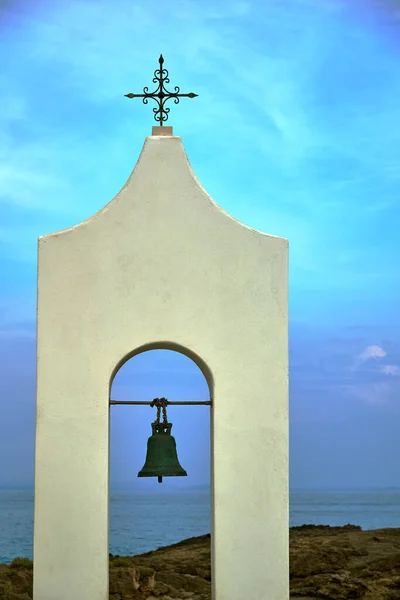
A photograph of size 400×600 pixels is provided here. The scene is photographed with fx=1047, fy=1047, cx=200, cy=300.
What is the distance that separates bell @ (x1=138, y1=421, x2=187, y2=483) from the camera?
9109 mm

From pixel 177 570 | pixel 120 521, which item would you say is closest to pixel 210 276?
pixel 177 570

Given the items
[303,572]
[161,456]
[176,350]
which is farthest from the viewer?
[303,572]

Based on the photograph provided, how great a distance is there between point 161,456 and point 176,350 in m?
0.95

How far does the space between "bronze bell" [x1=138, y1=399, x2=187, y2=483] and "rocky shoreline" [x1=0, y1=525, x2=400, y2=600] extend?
5.17 m

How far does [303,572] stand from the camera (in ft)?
51.5

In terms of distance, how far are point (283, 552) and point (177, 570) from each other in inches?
301

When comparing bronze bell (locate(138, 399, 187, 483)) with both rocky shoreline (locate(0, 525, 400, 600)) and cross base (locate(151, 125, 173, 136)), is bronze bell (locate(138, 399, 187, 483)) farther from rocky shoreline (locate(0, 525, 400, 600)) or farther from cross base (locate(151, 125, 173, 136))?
rocky shoreline (locate(0, 525, 400, 600))

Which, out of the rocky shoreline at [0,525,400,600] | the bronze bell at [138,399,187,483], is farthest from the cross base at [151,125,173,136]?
the rocky shoreline at [0,525,400,600]

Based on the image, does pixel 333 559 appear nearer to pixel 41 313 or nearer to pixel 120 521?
pixel 41 313

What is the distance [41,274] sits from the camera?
877 centimetres

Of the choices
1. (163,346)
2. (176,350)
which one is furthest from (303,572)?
(163,346)

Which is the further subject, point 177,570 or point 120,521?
point 120,521

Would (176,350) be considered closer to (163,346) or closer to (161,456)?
(163,346)

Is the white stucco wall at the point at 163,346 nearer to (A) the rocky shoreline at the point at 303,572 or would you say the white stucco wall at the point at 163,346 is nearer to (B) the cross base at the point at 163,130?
(B) the cross base at the point at 163,130
